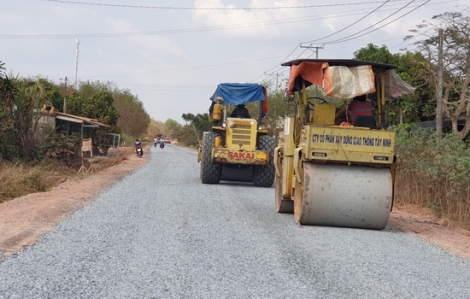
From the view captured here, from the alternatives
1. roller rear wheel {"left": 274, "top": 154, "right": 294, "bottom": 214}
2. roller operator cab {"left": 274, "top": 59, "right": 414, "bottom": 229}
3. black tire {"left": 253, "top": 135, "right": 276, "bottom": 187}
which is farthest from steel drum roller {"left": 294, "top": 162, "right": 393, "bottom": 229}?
black tire {"left": 253, "top": 135, "right": 276, "bottom": 187}

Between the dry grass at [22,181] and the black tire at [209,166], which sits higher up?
the black tire at [209,166]

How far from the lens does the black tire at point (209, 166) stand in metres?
19.1

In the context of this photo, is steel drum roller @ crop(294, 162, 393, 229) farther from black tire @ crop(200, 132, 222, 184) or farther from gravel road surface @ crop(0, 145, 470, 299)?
black tire @ crop(200, 132, 222, 184)

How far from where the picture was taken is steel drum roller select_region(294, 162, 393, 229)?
34.2 feet

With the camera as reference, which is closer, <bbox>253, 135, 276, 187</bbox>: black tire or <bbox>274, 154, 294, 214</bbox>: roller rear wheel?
<bbox>274, 154, 294, 214</bbox>: roller rear wheel

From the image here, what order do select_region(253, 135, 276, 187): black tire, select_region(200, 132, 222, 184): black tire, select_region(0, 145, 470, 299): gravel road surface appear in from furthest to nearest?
select_region(253, 135, 276, 187): black tire, select_region(200, 132, 222, 184): black tire, select_region(0, 145, 470, 299): gravel road surface

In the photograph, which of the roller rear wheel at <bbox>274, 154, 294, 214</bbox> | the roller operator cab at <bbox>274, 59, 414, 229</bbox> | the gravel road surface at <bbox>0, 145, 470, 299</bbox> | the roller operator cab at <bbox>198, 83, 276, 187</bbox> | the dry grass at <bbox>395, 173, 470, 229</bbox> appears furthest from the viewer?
the roller operator cab at <bbox>198, 83, 276, 187</bbox>

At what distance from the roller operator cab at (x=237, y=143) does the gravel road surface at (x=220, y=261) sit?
6.48 metres

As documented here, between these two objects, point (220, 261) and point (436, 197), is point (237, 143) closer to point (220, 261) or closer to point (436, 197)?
point (436, 197)

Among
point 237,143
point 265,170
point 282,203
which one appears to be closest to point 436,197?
point 282,203

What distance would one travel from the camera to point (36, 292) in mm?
5785

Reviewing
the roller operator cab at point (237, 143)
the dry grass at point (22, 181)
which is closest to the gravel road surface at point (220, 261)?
the dry grass at point (22, 181)

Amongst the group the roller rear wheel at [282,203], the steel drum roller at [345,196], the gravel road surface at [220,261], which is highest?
the steel drum roller at [345,196]

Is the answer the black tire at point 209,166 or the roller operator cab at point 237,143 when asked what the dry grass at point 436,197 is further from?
the black tire at point 209,166
